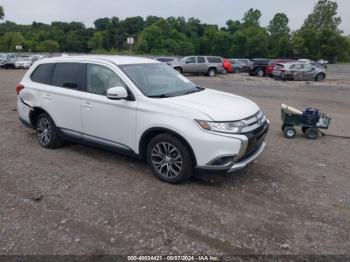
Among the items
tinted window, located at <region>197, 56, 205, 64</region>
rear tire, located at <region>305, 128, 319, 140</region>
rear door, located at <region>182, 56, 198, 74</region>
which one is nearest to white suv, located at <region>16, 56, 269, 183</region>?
rear tire, located at <region>305, 128, 319, 140</region>

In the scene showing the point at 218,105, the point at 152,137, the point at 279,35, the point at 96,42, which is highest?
the point at 279,35

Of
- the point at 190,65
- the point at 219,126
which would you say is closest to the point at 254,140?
the point at 219,126

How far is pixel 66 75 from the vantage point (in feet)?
17.9

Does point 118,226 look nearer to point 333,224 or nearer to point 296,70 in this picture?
point 333,224

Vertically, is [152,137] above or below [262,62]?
below

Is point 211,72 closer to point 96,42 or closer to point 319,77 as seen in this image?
point 319,77

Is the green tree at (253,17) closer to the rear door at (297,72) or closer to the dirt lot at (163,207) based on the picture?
the rear door at (297,72)

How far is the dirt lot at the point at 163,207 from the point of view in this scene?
322cm

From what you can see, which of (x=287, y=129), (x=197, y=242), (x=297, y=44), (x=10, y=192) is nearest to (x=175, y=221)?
(x=197, y=242)

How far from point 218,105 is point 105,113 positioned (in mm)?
1664

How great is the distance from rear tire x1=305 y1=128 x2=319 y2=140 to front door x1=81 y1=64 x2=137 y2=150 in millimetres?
4178

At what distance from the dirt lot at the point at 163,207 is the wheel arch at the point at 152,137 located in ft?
1.34

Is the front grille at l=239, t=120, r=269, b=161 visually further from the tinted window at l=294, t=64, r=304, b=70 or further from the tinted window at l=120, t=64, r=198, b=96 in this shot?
the tinted window at l=294, t=64, r=304, b=70

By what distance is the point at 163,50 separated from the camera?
8769cm
